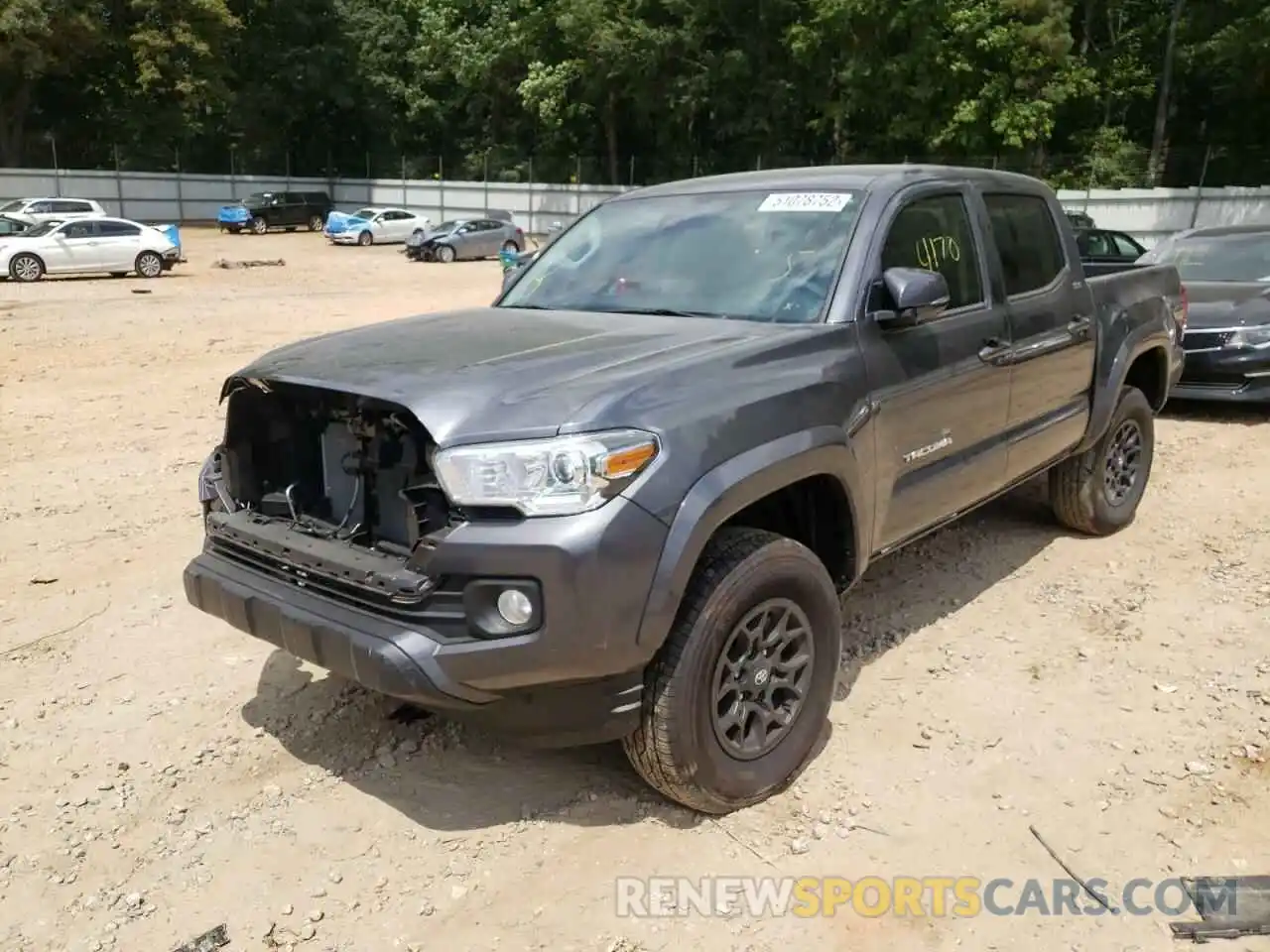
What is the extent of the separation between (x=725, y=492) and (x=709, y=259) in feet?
4.51

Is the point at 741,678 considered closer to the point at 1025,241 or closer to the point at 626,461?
the point at 626,461

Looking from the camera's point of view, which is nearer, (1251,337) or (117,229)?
(1251,337)

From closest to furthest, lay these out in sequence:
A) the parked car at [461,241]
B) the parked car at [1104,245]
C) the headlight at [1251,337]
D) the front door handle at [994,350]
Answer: the front door handle at [994,350], the headlight at [1251,337], the parked car at [1104,245], the parked car at [461,241]

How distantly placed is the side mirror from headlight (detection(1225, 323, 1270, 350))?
240 inches

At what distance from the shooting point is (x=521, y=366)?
3.13 m

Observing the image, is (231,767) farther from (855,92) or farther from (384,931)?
(855,92)

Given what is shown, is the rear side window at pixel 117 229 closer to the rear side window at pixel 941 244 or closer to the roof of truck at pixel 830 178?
the roof of truck at pixel 830 178

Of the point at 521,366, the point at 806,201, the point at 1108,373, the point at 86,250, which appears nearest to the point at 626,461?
the point at 521,366

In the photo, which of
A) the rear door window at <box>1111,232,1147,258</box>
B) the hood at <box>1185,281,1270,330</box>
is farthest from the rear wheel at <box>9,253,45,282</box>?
the hood at <box>1185,281,1270,330</box>

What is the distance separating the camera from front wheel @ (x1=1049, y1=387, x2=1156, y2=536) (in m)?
5.60

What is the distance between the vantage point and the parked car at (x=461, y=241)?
31766mm

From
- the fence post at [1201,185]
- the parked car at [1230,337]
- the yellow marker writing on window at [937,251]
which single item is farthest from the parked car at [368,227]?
the yellow marker writing on window at [937,251]

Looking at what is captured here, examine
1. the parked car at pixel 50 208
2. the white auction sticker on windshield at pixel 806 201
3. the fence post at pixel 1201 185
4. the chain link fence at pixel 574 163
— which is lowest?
the white auction sticker on windshield at pixel 806 201

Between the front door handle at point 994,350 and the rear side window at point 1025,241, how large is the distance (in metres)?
0.29
